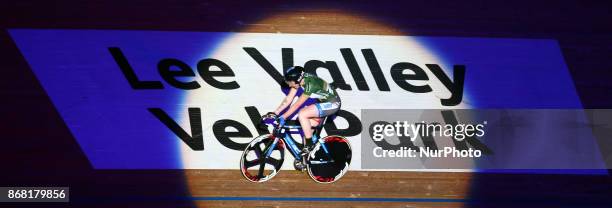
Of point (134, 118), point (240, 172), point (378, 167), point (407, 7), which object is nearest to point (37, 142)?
point (134, 118)

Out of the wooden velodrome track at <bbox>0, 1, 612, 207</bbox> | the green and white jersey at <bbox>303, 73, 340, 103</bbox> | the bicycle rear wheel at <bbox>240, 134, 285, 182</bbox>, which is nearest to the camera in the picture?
the green and white jersey at <bbox>303, 73, 340, 103</bbox>

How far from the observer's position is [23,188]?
20.8 feet

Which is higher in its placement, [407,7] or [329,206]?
[407,7]

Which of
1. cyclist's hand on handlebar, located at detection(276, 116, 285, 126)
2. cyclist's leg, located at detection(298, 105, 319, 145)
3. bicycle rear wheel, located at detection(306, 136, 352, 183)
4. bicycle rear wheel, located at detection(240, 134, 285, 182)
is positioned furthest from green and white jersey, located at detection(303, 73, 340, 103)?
bicycle rear wheel, located at detection(240, 134, 285, 182)

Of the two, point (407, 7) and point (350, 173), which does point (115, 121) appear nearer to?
point (350, 173)

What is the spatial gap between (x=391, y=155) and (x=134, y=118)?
2.88 m

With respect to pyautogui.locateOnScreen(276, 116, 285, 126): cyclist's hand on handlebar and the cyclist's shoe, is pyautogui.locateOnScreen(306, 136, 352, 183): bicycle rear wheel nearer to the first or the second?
the cyclist's shoe

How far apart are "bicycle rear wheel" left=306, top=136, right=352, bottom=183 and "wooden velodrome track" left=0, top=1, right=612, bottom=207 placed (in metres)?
0.11

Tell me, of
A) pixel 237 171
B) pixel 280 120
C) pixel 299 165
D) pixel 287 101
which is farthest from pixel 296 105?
pixel 237 171

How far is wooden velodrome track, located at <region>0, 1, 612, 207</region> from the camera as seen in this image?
6.40 meters

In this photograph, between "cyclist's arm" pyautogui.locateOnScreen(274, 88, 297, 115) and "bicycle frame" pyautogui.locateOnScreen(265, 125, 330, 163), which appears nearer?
"cyclist's arm" pyautogui.locateOnScreen(274, 88, 297, 115)

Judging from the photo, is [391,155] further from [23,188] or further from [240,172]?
[23,188]

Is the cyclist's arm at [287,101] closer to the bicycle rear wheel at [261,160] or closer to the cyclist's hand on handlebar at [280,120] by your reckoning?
the cyclist's hand on handlebar at [280,120]

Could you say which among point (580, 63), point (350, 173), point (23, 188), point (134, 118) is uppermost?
point (580, 63)
